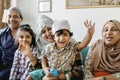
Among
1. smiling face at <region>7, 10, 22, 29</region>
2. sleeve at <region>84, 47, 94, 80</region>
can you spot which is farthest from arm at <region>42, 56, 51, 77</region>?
smiling face at <region>7, 10, 22, 29</region>

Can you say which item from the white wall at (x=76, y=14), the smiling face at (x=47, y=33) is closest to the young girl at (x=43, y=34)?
the smiling face at (x=47, y=33)

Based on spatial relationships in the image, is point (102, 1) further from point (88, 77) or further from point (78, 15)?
point (88, 77)

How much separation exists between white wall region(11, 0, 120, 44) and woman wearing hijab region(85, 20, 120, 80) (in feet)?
3.80

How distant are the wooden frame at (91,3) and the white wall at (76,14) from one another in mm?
47

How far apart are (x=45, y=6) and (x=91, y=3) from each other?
76 cm

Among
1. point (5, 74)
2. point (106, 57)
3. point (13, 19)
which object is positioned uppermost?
point (13, 19)

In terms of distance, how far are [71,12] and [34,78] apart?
1.63 meters

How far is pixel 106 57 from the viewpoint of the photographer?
2.19 m

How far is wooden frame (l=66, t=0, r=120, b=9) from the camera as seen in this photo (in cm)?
332

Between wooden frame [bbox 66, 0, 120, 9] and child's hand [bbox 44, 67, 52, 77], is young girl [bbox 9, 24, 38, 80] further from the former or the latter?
wooden frame [bbox 66, 0, 120, 9]

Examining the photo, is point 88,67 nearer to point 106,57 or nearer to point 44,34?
point 106,57

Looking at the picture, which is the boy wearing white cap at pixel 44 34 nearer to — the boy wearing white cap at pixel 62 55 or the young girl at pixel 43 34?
the young girl at pixel 43 34

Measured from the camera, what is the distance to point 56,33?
2193mm

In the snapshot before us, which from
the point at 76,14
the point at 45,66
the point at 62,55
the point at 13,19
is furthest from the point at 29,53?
the point at 76,14
